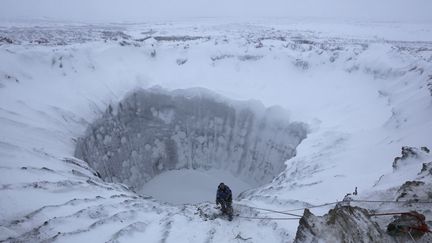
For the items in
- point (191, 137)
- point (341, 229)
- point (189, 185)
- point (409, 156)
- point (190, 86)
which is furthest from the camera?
point (191, 137)

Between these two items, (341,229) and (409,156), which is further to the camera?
(409,156)

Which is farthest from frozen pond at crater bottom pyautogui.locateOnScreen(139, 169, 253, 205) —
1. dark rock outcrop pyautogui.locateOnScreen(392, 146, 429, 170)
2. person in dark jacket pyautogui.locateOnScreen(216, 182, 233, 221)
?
dark rock outcrop pyautogui.locateOnScreen(392, 146, 429, 170)

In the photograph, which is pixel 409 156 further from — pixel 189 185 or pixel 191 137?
pixel 191 137

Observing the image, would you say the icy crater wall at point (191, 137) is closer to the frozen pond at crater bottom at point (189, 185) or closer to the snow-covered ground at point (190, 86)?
Result: the frozen pond at crater bottom at point (189, 185)

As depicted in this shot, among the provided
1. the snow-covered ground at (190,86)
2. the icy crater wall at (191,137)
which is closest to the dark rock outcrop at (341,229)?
the snow-covered ground at (190,86)

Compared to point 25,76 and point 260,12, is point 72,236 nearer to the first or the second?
point 25,76

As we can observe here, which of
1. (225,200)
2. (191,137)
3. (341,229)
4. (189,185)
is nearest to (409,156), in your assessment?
(341,229)
